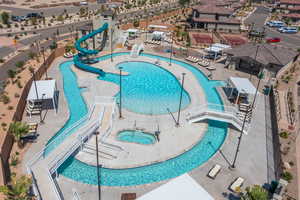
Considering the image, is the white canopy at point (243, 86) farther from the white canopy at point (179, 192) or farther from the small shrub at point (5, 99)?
the small shrub at point (5, 99)

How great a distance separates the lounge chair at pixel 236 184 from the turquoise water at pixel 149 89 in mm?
13437

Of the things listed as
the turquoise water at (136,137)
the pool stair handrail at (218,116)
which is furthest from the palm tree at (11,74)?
the pool stair handrail at (218,116)

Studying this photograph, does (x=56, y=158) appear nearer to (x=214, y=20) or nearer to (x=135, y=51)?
(x=135, y=51)

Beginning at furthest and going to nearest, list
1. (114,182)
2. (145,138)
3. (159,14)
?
(159,14) → (145,138) → (114,182)

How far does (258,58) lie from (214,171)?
1121 inches

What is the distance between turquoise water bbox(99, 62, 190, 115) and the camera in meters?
32.7

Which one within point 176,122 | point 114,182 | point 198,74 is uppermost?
point 198,74

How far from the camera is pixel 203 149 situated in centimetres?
2508

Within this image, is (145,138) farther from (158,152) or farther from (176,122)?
(176,122)

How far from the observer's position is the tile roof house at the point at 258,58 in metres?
41.6

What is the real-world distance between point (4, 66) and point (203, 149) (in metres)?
37.9

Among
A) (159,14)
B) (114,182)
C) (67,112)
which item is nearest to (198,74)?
(67,112)

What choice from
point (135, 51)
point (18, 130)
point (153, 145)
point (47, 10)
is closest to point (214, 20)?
point (135, 51)

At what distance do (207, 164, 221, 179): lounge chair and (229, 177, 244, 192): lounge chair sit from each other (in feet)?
5.56
